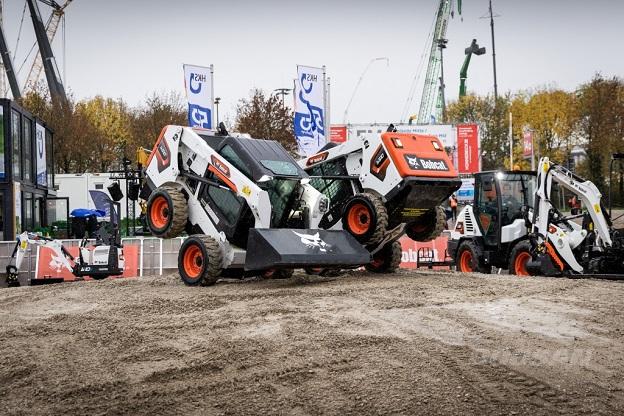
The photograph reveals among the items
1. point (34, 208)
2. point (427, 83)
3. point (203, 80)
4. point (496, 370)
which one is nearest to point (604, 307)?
point (496, 370)

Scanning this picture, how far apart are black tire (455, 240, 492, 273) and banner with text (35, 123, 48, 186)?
23.4 meters

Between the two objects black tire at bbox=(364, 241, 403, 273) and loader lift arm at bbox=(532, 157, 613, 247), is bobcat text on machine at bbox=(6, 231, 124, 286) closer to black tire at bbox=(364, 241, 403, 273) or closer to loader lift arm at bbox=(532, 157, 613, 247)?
black tire at bbox=(364, 241, 403, 273)

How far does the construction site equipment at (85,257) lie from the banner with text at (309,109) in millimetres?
8024

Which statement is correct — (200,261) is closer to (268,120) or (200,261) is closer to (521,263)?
(521,263)

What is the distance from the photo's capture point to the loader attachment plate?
13039 millimetres

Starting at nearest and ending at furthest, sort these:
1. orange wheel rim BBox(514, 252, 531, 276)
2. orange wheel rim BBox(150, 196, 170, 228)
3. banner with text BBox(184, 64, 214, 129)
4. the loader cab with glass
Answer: orange wheel rim BBox(150, 196, 170, 228), orange wheel rim BBox(514, 252, 531, 276), the loader cab with glass, banner with text BBox(184, 64, 214, 129)

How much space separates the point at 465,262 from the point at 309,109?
33.5 ft

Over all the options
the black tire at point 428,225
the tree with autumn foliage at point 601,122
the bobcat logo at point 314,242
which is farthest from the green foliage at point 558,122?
the bobcat logo at point 314,242

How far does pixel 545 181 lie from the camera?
1766 cm

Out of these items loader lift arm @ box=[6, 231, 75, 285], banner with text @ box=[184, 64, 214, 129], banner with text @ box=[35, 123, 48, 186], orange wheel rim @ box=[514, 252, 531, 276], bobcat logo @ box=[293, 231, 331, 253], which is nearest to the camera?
bobcat logo @ box=[293, 231, 331, 253]

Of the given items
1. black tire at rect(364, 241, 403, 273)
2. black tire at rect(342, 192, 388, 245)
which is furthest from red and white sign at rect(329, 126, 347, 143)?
black tire at rect(342, 192, 388, 245)

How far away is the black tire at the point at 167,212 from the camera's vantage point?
14.6 m

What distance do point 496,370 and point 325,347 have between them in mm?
1677

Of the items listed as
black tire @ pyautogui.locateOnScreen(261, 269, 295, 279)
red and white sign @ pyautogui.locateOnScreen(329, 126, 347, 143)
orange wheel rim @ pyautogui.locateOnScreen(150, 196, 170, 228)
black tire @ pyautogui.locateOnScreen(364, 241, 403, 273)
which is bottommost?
black tire @ pyautogui.locateOnScreen(261, 269, 295, 279)
